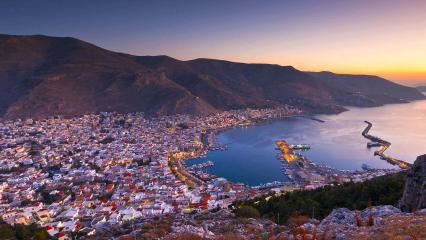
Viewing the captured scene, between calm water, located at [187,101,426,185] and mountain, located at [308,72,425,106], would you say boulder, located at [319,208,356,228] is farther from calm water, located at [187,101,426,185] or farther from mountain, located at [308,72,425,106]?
mountain, located at [308,72,425,106]

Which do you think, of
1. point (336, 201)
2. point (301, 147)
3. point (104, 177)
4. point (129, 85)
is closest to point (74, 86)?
point (129, 85)

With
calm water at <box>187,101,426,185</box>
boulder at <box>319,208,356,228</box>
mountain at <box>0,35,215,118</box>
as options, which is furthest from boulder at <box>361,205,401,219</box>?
Result: mountain at <box>0,35,215,118</box>

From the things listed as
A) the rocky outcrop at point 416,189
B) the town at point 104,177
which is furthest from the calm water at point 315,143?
the rocky outcrop at point 416,189

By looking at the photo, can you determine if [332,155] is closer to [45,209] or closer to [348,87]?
[45,209]

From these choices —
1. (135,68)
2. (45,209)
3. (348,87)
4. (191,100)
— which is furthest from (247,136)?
(348,87)

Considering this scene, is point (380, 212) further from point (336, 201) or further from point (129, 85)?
point (129, 85)

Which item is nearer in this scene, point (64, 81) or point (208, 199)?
point (208, 199)
